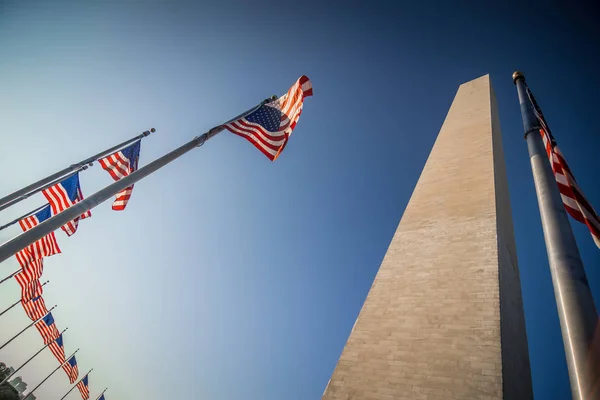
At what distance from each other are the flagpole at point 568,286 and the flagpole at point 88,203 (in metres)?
4.85

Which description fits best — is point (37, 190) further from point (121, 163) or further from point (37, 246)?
point (37, 246)

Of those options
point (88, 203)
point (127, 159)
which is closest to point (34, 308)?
point (127, 159)

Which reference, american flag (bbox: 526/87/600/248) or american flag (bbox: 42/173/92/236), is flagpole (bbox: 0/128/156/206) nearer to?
american flag (bbox: 42/173/92/236)

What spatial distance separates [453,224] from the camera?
6.34 m

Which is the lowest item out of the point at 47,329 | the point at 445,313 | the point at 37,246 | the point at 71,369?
the point at 71,369

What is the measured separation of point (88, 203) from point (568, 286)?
16.9 feet

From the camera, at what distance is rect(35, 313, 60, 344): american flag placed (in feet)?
45.5

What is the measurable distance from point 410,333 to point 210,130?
192 inches

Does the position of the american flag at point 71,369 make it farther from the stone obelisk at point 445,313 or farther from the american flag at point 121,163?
the stone obelisk at point 445,313

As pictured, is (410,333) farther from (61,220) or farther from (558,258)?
(61,220)

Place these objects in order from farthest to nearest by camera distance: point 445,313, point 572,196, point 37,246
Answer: point 37,246 → point 445,313 → point 572,196

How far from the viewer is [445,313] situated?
4777 millimetres

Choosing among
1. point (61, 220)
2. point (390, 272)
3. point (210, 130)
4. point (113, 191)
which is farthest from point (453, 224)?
point (61, 220)

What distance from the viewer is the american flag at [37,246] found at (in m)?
7.60
